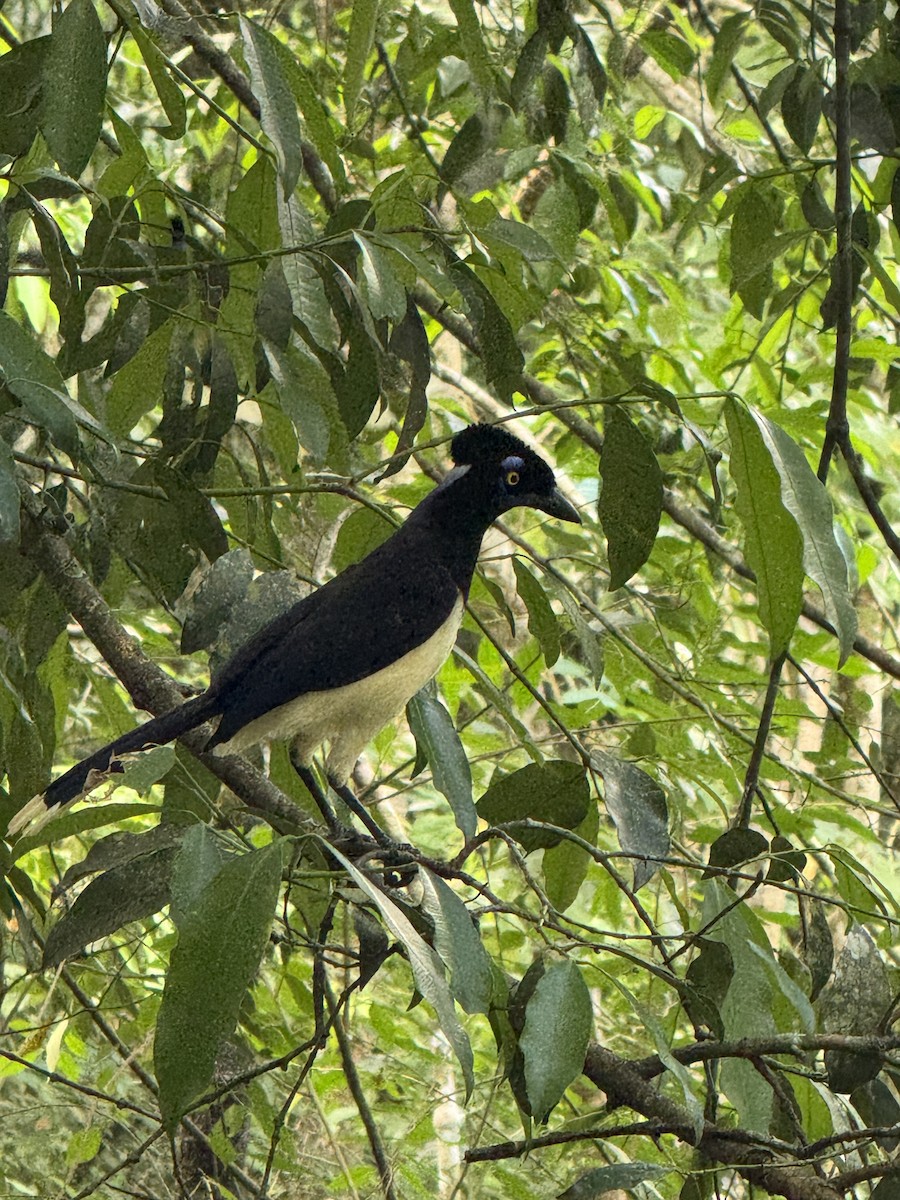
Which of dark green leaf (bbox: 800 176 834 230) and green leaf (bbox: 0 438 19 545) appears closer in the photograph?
green leaf (bbox: 0 438 19 545)

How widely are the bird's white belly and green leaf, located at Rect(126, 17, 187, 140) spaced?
35.4 inches

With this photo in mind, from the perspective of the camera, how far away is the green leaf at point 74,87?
1.52 m

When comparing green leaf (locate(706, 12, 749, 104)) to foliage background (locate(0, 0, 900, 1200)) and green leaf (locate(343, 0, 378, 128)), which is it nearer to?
foliage background (locate(0, 0, 900, 1200))

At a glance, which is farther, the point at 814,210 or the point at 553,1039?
the point at 814,210

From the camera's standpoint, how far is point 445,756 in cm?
200

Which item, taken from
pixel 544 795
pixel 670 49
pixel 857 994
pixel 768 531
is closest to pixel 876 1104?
pixel 857 994

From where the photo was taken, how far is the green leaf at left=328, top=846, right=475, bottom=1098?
1.23 metres

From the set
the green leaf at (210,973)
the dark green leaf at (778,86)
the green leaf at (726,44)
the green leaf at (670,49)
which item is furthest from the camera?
the green leaf at (670,49)

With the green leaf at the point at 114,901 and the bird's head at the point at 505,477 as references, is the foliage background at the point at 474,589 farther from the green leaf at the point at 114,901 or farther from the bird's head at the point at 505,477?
the bird's head at the point at 505,477

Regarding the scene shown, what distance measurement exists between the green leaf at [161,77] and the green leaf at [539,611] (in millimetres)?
802

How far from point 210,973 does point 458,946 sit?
31 cm

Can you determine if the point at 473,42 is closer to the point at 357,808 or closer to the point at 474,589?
the point at 474,589

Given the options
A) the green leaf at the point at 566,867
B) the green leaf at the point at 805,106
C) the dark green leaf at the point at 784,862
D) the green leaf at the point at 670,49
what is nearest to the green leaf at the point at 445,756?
the green leaf at the point at 566,867

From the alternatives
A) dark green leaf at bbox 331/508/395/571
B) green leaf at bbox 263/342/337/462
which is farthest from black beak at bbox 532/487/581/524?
green leaf at bbox 263/342/337/462
